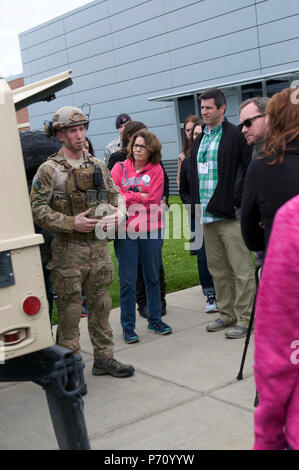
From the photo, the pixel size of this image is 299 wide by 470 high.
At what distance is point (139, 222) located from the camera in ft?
19.4

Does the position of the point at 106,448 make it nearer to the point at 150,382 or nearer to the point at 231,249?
the point at 150,382

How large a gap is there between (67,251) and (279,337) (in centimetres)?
336

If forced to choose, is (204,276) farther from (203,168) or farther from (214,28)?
(214,28)

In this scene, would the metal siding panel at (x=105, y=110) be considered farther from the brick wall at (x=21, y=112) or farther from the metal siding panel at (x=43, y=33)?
the brick wall at (x=21, y=112)

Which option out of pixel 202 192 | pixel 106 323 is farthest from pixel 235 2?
pixel 106 323

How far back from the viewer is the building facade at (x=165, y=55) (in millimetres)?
23016

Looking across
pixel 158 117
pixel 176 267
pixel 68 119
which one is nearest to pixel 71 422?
pixel 68 119

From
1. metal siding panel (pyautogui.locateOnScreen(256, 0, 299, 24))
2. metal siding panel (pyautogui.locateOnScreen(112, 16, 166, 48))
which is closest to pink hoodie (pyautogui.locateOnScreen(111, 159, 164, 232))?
metal siding panel (pyautogui.locateOnScreen(256, 0, 299, 24))

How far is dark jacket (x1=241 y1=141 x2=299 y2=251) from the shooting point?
3.12 metres

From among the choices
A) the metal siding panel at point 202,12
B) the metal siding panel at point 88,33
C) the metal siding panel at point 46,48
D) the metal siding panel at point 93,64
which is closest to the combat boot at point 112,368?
the metal siding panel at point 202,12

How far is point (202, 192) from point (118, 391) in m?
2.23

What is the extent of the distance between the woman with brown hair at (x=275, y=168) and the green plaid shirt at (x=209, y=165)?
2.62 metres

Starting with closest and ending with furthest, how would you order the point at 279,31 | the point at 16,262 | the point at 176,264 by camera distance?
the point at 16,262 → the point at 176,264 → the point at 279,31

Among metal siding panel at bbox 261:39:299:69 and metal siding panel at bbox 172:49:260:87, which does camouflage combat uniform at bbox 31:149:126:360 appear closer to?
metal siding panel at bbox 261:39:299:69
